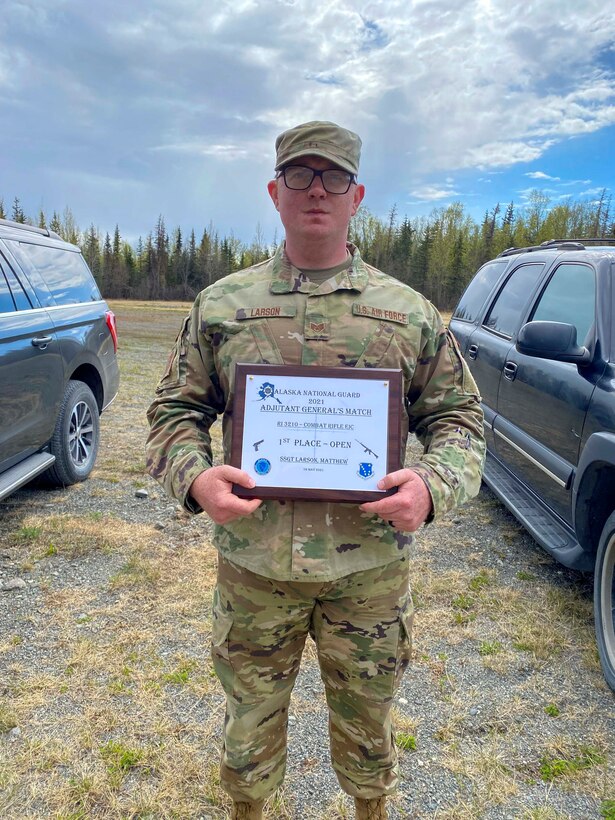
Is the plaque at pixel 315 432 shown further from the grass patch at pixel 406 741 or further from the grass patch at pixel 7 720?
the grass patch at pixel 7 720

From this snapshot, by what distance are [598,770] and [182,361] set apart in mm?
2136

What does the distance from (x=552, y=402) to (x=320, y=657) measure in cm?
214

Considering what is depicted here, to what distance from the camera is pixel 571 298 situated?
3.46 m

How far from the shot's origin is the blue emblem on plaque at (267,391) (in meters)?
1.39

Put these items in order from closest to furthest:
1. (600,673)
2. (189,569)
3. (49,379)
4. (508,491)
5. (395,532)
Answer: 1. (395,532)
2. (600,673)
3. (189,569)
4. (508,491)
5. (49,379)

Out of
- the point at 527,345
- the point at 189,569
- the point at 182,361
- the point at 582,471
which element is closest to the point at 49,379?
the point at 189,569

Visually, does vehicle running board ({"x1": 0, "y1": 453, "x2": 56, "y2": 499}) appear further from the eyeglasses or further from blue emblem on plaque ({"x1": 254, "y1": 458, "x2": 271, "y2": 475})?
the eyeglasses

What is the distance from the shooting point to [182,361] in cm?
163

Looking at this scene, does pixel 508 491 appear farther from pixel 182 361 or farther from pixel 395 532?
pixel 182 361

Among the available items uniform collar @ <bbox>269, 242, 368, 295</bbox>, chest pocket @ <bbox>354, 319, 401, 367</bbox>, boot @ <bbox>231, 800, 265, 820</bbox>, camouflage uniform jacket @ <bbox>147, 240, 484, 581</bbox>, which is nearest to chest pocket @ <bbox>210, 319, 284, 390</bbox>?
camouflage uniform jacket @ <bbox>147, 240, 484, 581</bbox>

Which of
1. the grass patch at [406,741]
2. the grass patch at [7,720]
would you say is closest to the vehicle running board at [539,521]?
the grass patch at [406,741]

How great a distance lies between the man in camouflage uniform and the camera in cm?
149

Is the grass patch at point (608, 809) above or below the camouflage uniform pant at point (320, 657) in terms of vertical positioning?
below

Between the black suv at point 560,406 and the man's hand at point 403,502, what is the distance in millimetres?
1499
